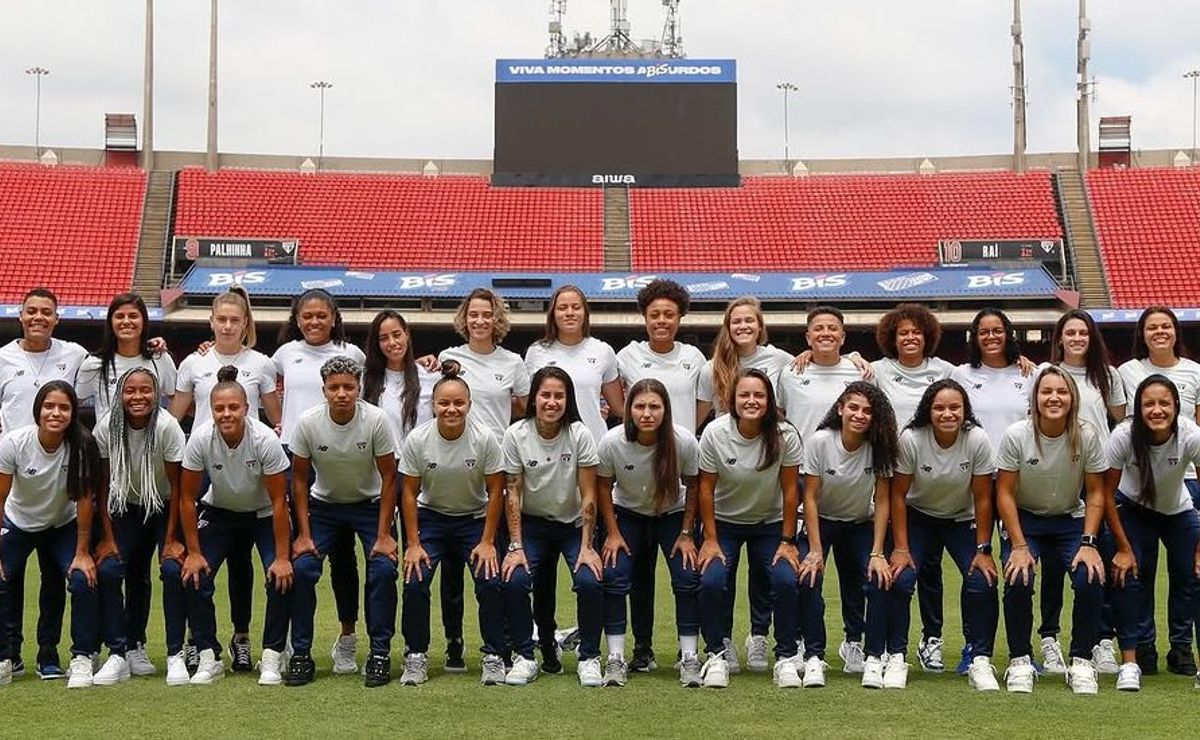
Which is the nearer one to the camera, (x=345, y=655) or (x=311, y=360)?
(x=345, y=655)

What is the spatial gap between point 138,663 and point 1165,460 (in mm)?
4982

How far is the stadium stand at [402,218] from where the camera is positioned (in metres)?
32.2

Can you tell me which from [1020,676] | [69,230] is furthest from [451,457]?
[69,230]

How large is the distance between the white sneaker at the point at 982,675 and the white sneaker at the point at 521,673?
1.99 meters

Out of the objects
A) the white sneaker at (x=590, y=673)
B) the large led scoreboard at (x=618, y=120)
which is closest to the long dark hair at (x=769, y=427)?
the white sneaker at (x=590, y=673)

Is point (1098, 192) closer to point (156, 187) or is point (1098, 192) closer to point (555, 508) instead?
point (156, 187)

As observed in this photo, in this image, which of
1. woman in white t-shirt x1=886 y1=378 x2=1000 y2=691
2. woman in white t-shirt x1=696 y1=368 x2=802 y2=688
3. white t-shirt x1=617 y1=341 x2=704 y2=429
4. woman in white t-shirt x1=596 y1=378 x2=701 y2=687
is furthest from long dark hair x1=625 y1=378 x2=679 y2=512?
woman in white t-shirt x1=886 y1=378 x2=1000 y2=691

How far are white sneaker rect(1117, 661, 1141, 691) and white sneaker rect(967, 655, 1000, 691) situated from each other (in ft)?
1.77

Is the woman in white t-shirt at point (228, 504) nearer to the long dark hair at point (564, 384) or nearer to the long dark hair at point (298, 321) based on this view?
the long dark hair at point (298, 321)

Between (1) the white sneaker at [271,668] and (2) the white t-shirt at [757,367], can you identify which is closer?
(1) the white sneaker at [271,668]

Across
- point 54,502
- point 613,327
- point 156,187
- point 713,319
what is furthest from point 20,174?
point 54,502

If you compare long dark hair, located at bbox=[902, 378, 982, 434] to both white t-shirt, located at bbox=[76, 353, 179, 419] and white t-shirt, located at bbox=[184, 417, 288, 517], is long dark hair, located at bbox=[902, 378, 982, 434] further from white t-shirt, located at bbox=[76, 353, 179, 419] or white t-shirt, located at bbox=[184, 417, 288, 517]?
white t-shirt, located at bbox=[76, 353, 179, 419]

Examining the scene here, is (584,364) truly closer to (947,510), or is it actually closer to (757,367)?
(757,367)

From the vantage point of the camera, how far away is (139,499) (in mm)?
6559
